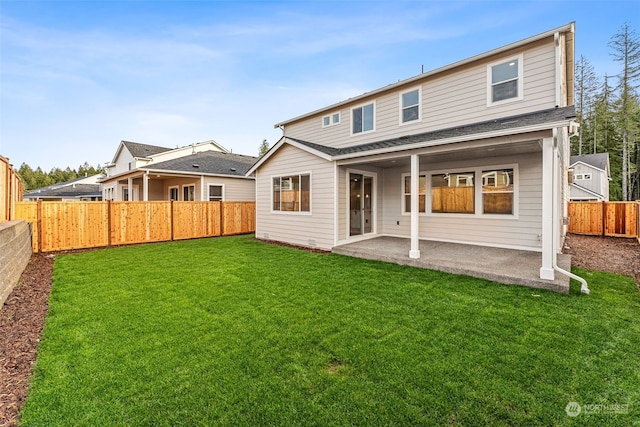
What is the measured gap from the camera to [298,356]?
115 inches

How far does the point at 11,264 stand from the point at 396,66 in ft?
50.4

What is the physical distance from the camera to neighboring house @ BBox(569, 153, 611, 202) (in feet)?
84.6

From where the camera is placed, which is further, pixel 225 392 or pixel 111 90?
pixel 111 90

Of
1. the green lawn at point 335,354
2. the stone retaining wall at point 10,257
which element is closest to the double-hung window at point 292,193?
the green lawn at point 335,354

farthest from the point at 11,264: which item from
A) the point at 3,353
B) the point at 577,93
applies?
the point at 577,93

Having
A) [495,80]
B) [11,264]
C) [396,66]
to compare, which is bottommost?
[11,264]

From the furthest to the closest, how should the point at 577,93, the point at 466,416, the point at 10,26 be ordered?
the point at 577,93, the point at 10,26, the point at 466,416

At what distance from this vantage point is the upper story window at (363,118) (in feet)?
34.2

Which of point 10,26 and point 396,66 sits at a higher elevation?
point 396,66

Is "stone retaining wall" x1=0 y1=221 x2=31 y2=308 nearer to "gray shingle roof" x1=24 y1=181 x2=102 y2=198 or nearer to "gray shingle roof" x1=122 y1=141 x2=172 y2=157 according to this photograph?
"gray shingle roof" x1=122 y1=141 x2=172 y2=157

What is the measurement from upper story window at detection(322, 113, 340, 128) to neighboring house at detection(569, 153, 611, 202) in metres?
26.2

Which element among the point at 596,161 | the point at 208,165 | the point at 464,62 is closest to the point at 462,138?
the point at 464,62

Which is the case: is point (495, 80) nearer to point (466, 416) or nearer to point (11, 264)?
point (466, 416)

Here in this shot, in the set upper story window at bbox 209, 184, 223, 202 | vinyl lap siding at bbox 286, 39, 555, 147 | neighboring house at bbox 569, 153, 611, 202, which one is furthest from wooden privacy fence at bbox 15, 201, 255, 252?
neighboring house at bbox 569, 153, 611, 202
